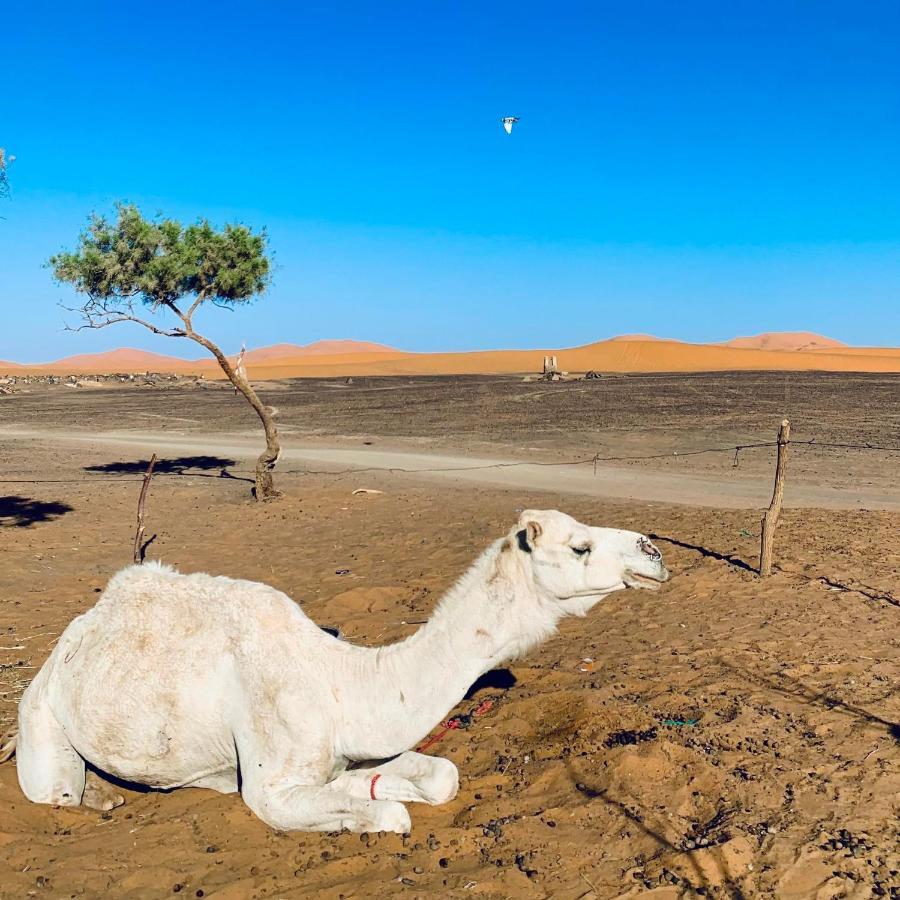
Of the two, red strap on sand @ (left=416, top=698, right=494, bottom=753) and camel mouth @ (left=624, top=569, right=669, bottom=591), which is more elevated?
camel mouth @ (left=624, top=569, right=669, bottom=591)

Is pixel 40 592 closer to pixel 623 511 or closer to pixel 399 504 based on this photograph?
pixel 399 504

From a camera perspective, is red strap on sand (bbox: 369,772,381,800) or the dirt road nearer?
red strap on sand (bbox: 369,772,381,800)

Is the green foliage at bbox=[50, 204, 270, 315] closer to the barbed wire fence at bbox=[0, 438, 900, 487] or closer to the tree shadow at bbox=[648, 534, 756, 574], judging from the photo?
the barbed wire fence at bbox=[0, 438, 900, 487]

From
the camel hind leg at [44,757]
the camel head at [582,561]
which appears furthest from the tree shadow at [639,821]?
the camel hind leg at [44,757]

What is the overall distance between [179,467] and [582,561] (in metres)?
20.7

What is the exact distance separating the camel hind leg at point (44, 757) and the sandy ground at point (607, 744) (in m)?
0.11

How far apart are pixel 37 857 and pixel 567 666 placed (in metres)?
4.41

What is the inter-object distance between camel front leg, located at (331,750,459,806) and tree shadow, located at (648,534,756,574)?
6.62 m

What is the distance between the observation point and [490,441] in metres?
29.2

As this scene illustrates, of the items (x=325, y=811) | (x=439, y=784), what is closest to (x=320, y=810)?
(x=325, y=811)

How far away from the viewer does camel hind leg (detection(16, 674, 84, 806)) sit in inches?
193

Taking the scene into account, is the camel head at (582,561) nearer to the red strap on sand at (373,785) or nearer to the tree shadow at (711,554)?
the red strap on sand at (373,785)

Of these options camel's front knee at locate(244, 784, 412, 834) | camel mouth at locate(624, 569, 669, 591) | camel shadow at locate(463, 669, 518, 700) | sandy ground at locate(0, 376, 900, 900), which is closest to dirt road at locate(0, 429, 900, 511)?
sandy ground at locate(0, 376, 900, 900)

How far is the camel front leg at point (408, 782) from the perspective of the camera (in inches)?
180
